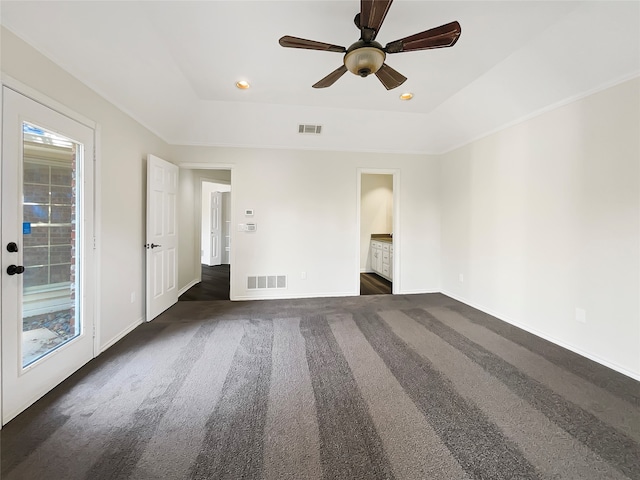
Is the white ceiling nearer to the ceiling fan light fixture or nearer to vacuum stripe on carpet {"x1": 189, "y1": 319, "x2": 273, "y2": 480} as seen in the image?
the ceiling fan light fixture

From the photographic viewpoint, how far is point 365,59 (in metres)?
1.82

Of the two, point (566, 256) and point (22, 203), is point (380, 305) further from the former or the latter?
point (22, 203)

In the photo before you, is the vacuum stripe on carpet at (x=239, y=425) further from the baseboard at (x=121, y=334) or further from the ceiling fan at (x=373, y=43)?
the ceiling fan at (x=373, y=43)

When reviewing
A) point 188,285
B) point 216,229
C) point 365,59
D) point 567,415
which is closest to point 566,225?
point 567,415

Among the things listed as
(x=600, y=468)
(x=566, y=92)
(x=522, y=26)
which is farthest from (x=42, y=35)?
(x=566, y=92)

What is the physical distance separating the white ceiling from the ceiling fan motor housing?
40 centimetres

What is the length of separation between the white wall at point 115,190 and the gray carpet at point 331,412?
460 mm

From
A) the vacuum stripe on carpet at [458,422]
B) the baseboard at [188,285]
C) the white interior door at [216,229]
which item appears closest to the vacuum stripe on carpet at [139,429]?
the vacuum stripe on carpet at [458,422]

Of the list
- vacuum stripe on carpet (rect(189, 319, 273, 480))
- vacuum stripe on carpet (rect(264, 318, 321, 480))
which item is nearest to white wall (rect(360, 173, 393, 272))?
vacuum stripe on carpet (rect(264, 318, 321, 480))

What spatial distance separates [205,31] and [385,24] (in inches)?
60.2

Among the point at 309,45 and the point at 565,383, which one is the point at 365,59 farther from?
the point at 565,383

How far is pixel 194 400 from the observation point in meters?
1.84

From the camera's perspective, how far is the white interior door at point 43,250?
5.34 feet

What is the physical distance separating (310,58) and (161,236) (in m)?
2.89
